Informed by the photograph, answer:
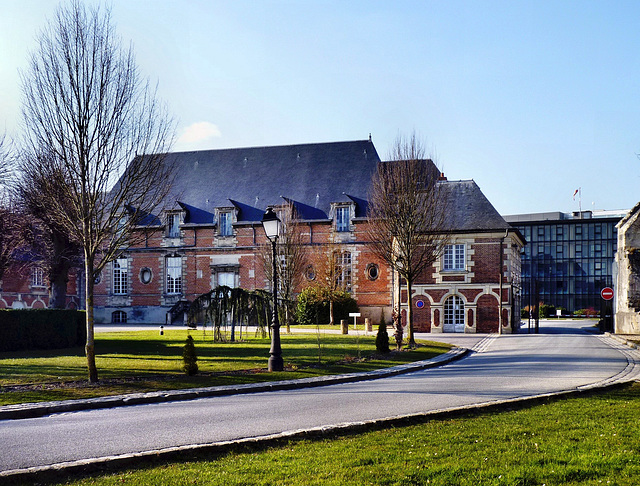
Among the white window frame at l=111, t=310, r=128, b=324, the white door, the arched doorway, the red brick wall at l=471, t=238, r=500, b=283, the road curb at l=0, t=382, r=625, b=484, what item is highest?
the red brick wall at l=471, t=238, r=500, b=283

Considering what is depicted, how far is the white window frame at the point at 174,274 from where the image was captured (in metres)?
49.6

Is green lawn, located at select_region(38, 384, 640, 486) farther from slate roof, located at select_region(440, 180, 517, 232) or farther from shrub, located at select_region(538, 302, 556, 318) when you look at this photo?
shrub, located at select_region(538, 302, 556, 318)

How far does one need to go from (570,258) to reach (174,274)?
7410cm

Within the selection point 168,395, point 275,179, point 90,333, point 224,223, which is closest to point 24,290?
point 224,223

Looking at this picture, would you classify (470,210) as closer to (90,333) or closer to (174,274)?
(174,274)

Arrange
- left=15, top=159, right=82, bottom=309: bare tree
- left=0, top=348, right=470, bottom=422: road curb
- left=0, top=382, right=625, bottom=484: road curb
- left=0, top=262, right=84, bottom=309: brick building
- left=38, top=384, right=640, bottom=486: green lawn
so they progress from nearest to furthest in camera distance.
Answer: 1. left=38, top=384, right=640, bottom=486: green lawn
2. left=0, top=382, right=625, bottom=484: road curb
3. left=0, top=348, right=470, bottom=422: road curb
4. left=15, top=159, right=82, bottom=309: bare tree
5. left=0, top=262, right=84, bottom=309: brick building

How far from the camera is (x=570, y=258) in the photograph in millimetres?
102812

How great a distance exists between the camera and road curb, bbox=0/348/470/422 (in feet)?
32.6

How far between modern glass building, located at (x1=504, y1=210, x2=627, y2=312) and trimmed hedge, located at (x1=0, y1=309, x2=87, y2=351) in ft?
285

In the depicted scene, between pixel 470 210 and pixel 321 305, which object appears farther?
pixel 321 305

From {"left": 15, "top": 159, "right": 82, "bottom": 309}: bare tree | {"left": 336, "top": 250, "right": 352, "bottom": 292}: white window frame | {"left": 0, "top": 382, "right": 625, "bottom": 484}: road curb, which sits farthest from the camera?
{"left": 336, "top": 250, "right": 352, "bottom": 292}: white window frame

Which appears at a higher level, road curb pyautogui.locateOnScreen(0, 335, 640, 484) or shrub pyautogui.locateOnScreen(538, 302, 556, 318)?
road curb pyautogui.locateOnScreen(0, 335, 640, 484)

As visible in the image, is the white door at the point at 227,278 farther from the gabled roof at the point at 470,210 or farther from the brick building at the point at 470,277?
the gabled roof at the point at 470,210

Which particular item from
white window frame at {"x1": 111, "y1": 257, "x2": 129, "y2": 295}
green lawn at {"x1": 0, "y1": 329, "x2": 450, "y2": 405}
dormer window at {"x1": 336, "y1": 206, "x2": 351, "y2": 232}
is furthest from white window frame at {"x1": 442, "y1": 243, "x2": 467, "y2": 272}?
white window frame at {"x1": 111, "y1": 257, "x2": 129, "y2": 295}
